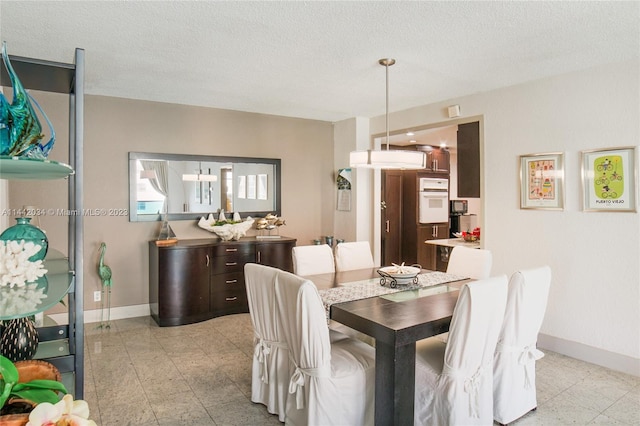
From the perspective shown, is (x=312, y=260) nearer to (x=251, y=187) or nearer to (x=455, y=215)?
(x=251, y=187)

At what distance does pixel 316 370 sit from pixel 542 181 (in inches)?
109

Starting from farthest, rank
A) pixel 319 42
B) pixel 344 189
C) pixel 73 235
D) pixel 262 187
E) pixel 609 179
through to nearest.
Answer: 1. pixel 344 189
2. pixel 262 187
3. pixel 609 179
4. pixel 319 42
5. pixel 73 235

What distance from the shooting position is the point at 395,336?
77.9 inches

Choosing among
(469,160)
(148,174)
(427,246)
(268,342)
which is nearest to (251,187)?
(148,174)

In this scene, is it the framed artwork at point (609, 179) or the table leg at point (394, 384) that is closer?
the table leg at point (394, 384)

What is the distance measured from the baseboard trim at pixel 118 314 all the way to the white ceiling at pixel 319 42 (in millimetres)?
2328

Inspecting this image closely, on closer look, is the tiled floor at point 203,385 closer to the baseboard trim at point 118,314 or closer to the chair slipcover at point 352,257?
the baseboard trim at point 118,314

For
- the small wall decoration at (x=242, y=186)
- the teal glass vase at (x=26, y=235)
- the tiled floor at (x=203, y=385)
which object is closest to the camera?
the teal glass vase at (x=26, y=235)

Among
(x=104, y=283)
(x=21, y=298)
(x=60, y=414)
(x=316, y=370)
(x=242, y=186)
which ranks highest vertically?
(x=242, y=186)

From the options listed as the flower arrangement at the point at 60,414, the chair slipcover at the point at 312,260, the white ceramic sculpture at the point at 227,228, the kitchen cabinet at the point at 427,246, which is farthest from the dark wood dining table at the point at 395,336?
the kitchen cabinet at the point at 427,246

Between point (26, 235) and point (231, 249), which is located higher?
point (26, 235)

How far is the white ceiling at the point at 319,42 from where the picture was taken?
2.39 m

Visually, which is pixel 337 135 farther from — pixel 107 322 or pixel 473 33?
pixel 107 322

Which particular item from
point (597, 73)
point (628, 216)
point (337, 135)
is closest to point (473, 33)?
point (597, 73)
